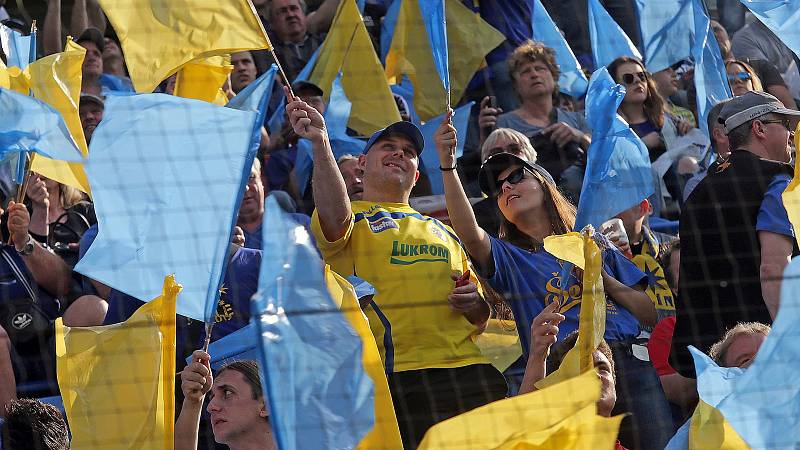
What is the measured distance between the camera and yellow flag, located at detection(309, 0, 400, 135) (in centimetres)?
616

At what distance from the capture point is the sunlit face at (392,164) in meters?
4.72

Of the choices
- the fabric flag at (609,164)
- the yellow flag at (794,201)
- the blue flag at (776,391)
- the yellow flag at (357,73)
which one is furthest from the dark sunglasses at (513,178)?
the blue flag at (776,391)

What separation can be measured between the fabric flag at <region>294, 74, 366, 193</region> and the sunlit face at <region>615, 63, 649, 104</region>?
1.16 meters

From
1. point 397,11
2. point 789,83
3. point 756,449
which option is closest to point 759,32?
point 789,83

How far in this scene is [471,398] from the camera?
4.39m

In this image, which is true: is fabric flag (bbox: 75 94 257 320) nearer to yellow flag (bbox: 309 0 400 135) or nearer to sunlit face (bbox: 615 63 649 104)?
yellow flag (bbox: 309 0 400 135)

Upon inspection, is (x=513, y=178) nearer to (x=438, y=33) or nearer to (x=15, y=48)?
(x=438, y=33)

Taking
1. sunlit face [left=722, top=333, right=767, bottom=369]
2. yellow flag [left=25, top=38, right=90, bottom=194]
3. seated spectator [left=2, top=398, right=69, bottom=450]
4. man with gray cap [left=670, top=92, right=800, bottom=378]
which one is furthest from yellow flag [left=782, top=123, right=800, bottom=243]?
yellow flag [left=25, top=38, right=90, bottom=194]

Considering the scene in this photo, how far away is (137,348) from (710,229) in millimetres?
1802

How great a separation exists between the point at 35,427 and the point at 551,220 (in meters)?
1.69

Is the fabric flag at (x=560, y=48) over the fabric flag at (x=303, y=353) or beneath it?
over

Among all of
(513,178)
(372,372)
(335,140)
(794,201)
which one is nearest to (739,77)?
(335,140)

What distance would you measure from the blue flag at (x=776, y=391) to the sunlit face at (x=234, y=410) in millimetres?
1299

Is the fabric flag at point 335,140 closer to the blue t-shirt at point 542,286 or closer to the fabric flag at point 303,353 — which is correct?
the blue t-shirt at point 542,286
